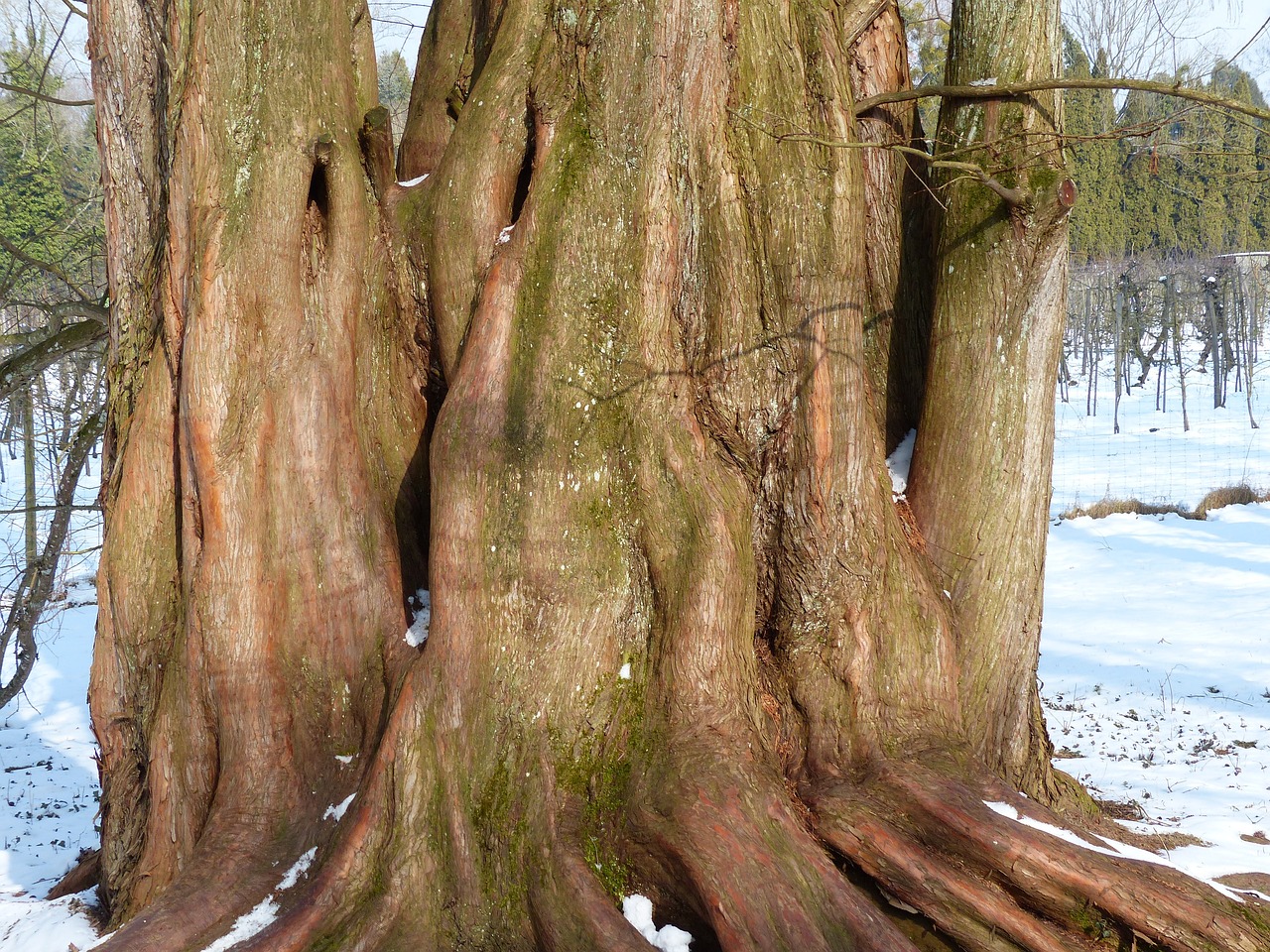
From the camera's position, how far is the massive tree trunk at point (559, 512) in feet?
9.52

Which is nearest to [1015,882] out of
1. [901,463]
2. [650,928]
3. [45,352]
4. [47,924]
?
[650,928]

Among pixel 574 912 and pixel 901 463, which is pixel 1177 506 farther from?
pixel 574 912

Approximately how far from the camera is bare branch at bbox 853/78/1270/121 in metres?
2.75

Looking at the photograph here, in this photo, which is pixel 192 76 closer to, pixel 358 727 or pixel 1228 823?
pixel 358 727

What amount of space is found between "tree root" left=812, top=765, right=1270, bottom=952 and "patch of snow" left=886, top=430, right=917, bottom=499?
1.34 meters

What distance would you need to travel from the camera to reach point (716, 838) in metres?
2.80

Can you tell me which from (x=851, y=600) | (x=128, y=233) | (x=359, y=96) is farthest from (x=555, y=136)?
(x=851, y=600)

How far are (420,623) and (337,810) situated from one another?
71 cm

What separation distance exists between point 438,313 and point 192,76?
1.22 metres

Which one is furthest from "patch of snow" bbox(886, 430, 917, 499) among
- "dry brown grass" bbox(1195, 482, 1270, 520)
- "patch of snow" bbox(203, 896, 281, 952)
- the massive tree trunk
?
"dry brown grass" bbox(1195, 482, 1270, 520)

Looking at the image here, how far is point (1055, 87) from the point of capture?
3.46m

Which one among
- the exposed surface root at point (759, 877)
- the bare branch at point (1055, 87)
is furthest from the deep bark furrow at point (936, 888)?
the bare branch at point (1055, 87)

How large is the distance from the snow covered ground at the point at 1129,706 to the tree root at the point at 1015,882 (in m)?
0.74

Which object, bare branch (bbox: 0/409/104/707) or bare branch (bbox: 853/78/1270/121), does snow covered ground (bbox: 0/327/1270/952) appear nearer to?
bare branch (bbox: 0/409/104/707)
